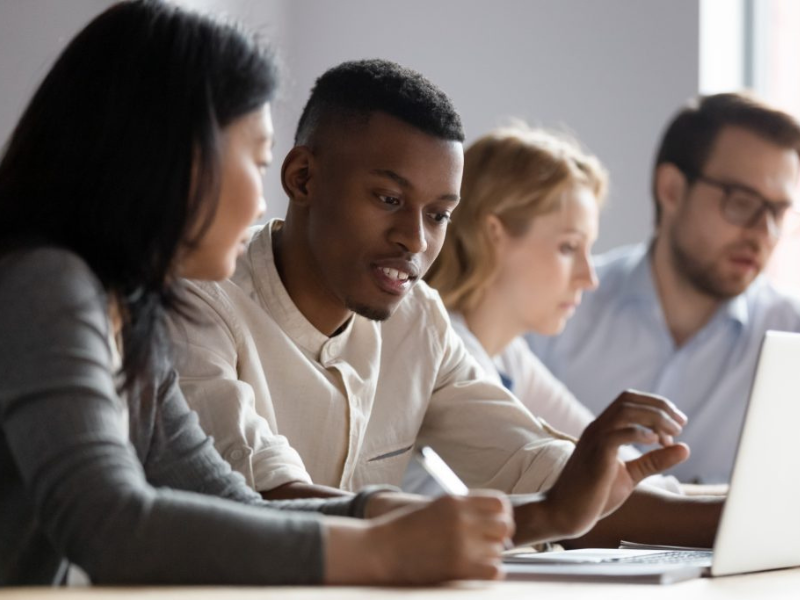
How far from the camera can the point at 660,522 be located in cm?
150

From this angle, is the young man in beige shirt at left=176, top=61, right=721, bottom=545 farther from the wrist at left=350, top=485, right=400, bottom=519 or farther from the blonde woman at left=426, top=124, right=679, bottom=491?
the blonde woman at left=426, top=124, right=679, bottom=491

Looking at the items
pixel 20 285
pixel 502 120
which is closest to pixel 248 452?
pixel 20 285

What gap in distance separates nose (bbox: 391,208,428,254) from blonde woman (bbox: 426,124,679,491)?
0.88 m

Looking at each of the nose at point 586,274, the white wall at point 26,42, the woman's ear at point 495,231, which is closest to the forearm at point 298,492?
the white wall at point 26,42

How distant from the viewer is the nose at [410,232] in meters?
1.47

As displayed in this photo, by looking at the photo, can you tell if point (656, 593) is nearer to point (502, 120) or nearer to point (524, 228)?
point (524, 228)

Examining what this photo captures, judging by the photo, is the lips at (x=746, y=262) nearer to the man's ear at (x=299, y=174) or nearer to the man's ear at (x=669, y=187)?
the man's ear at (x=669, y=187)

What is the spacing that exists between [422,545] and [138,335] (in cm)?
33

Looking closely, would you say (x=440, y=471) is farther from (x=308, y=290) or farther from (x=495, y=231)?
(x=495, y=231)

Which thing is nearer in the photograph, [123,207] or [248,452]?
[123,207]

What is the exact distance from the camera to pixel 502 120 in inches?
138

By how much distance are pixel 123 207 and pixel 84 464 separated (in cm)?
24

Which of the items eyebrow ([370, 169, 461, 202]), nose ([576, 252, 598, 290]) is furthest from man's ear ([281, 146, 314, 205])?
nose ([576, 252, 598, 290])

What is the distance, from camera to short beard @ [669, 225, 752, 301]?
9.87 ft
